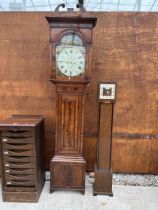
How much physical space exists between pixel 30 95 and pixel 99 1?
8.48ft

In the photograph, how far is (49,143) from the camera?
9.06ft

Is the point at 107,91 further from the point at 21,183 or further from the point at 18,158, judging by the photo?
the point at 21,183

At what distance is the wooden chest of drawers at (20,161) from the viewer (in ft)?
6.81

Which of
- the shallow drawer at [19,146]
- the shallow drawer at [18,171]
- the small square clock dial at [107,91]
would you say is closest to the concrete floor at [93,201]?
the shallow drawer at [18,171]

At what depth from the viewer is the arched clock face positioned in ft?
6.81

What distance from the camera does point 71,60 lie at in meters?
2.10

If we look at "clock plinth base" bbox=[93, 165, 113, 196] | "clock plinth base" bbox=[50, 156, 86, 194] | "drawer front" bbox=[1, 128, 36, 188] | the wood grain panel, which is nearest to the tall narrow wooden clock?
"clock plinth base" bbox=[50, 156, 86, 194]

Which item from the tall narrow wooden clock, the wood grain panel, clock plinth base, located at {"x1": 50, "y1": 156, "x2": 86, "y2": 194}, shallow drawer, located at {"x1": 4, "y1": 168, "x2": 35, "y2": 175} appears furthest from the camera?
the wood grain panel

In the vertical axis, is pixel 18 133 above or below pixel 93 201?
above

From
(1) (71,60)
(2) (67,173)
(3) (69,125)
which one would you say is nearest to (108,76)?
(1) (71,60)

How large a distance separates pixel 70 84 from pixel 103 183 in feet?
3.76

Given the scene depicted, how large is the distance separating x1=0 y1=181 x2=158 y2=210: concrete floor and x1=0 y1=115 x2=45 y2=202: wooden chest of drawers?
9 cm

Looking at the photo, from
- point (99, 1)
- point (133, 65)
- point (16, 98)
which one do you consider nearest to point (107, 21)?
point (133, 65)

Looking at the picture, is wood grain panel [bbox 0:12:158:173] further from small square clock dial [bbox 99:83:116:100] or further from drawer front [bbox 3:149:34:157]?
drawer front [bbox 3:149:34:157]
